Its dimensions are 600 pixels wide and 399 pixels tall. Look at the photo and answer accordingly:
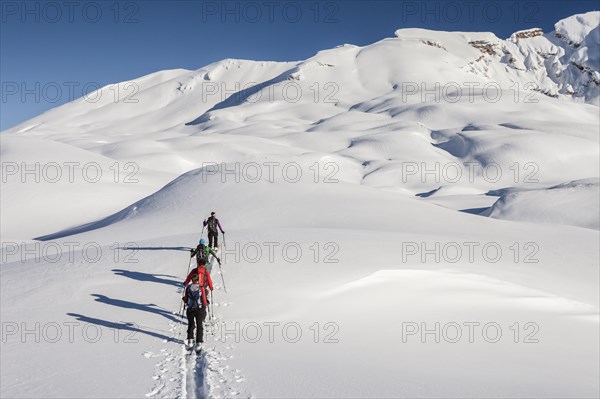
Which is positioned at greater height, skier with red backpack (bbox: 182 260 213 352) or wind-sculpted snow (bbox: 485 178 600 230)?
wind-sculpted snow (bbox: 485 178 600 230)

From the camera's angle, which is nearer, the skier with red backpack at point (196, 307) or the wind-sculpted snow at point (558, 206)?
the skier with red backpack at point (196, 307)

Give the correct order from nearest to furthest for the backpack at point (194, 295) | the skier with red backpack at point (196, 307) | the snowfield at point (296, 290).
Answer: the snowfield at point (296, 290)
the skier with red backpack at point (196, 307)
the backpack at point (194, 295)

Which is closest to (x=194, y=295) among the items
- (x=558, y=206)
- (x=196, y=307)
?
(x=196, y=307)

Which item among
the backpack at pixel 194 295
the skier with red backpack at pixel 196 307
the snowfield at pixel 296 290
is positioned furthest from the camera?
the backpack at pixel 194 295

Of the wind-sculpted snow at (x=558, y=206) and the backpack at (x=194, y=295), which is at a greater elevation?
the wind-sculpted snow at (x=558, y=206)

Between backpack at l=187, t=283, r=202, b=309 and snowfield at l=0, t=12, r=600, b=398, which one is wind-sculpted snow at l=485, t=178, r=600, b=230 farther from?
Result: backpack at l=187, t=283, r=202, b=309

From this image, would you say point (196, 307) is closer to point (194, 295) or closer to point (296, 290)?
point (194, 295)

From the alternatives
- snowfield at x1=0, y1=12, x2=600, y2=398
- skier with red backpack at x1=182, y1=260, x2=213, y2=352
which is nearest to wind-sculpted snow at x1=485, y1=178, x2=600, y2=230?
snowfield at x1=0, y1=12, x2=600, y2=398

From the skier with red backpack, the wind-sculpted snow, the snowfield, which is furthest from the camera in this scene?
the wind-sculpted snow

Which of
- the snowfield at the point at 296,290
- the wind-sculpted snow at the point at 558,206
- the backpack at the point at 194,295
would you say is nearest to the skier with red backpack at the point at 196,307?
the backpack at the point at 194,295

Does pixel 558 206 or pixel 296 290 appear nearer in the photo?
pixel 296 290

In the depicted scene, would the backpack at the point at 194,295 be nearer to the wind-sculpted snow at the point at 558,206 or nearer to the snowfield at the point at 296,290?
the snowfield at the point at 296,290

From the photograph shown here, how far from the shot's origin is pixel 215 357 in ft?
25.5

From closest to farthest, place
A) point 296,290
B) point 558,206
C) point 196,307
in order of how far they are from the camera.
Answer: point 196,307, point 296,290, point 558,206
